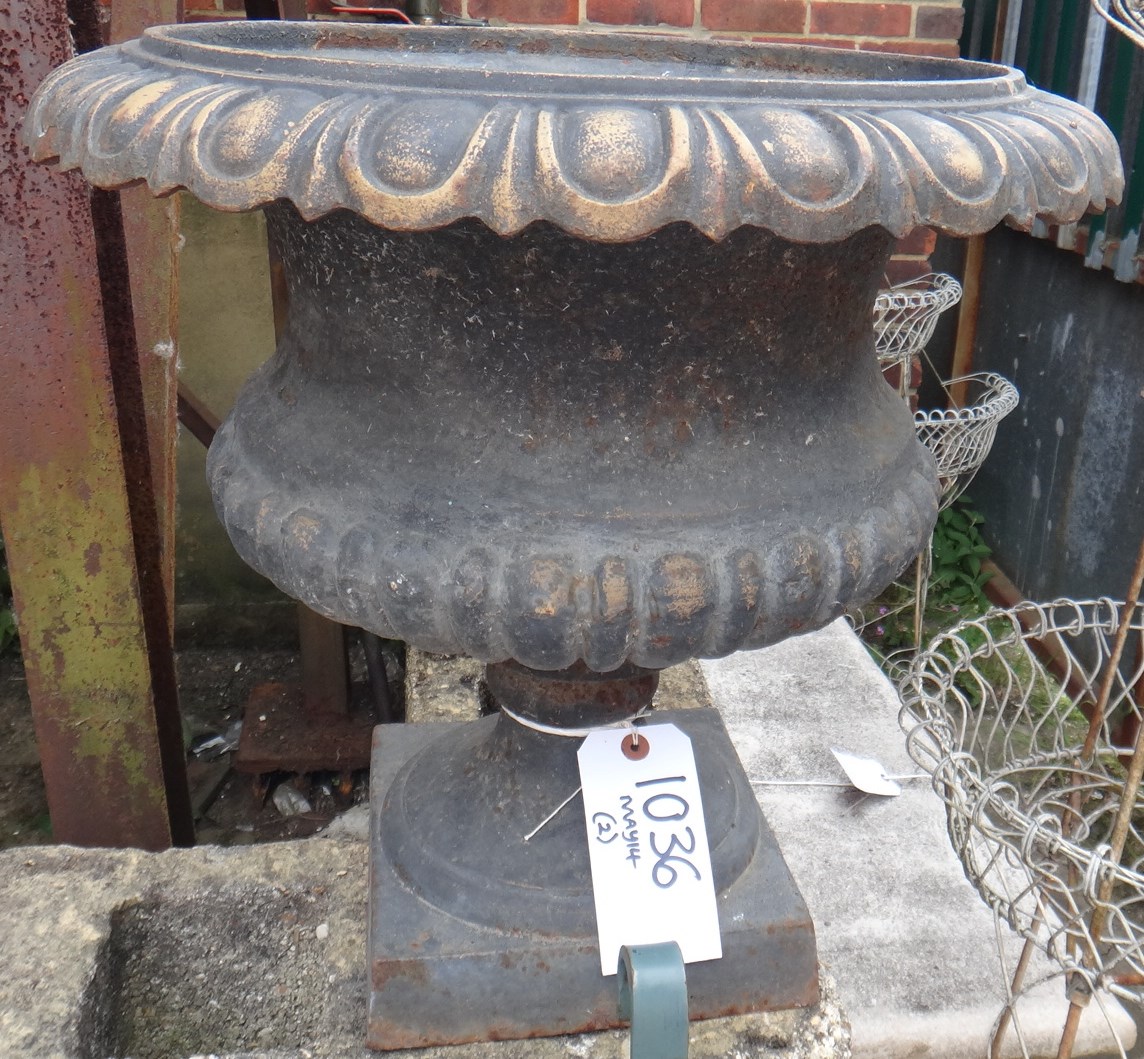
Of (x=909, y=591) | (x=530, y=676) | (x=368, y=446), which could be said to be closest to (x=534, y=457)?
(x=368, y=446)

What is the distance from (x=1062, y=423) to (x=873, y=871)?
1.91 metres

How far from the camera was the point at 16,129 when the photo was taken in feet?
3.90

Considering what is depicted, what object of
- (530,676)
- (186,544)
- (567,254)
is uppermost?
(567,254)

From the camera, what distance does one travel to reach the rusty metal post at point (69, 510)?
1.21 metres

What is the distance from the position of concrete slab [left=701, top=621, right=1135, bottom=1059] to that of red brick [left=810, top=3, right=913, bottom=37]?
134 centimetres

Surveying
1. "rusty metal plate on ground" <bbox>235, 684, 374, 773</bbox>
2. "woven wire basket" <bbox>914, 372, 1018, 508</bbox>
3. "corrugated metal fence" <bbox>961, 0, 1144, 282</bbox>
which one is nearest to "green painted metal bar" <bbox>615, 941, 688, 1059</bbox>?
"rusty metal plate on ground" <bbox>235, 684, 374, 773</bbox>

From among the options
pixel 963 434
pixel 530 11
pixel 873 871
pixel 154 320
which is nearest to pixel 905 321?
pixel 963 434

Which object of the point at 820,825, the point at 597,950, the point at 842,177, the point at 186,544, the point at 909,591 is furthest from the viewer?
the point at 909,591

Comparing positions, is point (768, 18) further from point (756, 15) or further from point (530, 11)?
point (530, 11)

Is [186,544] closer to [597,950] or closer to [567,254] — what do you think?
[597,950]

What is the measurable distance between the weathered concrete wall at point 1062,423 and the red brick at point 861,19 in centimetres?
86

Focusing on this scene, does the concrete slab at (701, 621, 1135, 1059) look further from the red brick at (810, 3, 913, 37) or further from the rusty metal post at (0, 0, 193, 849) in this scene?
the red brick at (810, 3, 913, 37)

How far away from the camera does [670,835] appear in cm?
100

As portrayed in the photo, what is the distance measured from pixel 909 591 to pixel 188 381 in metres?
1.99
